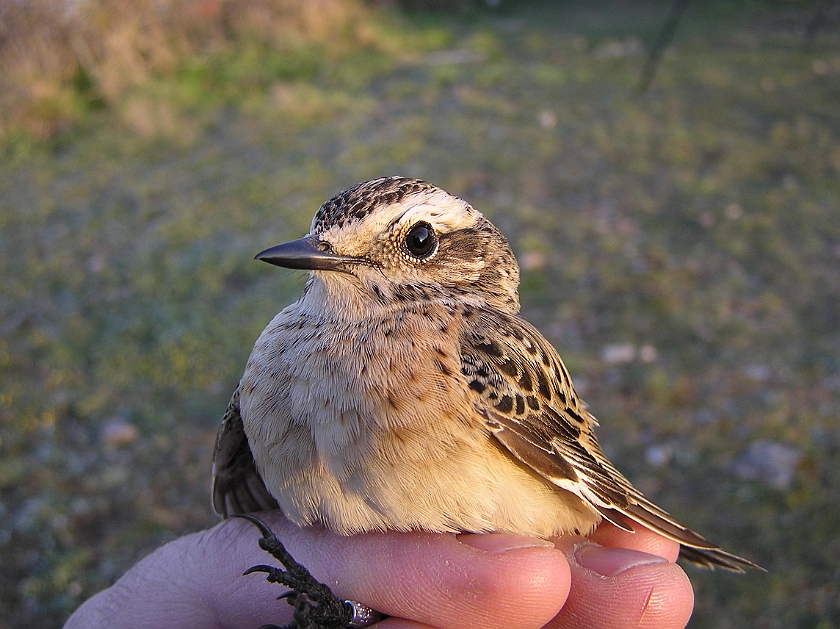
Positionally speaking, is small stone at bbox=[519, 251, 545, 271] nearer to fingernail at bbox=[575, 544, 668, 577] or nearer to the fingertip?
fingernail at bbox=[575, 544, 668, 577]

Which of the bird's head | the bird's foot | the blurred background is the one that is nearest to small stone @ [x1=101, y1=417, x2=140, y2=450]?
the blurred background

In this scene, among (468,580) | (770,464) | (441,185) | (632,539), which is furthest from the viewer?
(441,185)

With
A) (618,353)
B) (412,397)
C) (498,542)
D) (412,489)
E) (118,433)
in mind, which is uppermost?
(412,397)

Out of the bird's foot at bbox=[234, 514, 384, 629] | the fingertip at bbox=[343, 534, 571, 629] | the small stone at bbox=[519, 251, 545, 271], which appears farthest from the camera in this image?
the small stone at bbox=[519, 251, 545, 271]

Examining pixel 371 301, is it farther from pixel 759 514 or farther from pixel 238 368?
pixel 238 368

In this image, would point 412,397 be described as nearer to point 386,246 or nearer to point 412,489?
point 412,489

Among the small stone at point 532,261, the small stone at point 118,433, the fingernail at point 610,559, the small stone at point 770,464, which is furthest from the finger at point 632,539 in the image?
the small stone at point 532,261

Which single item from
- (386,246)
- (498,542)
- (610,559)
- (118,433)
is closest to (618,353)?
(610,559)

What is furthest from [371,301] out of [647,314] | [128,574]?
[647,314]
